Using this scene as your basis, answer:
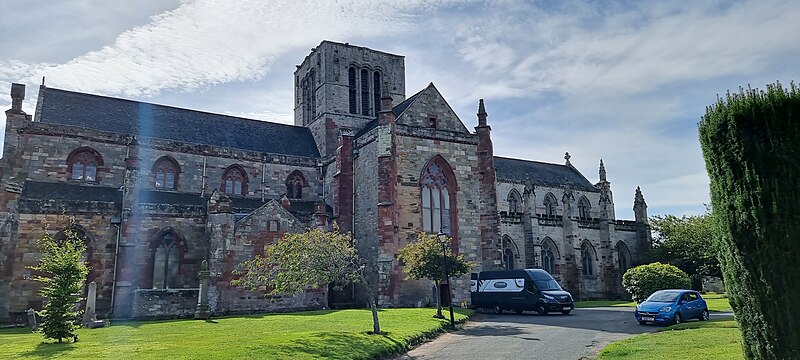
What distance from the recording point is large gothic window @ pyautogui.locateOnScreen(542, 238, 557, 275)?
4791cm

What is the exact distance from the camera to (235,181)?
37656 mm

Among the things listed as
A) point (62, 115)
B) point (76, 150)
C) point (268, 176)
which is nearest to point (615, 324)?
point (268, 176)

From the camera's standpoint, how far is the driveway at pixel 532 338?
16250mm

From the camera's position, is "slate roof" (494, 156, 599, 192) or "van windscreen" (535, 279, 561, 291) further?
"slate roof" (494, 156, 599, 192)

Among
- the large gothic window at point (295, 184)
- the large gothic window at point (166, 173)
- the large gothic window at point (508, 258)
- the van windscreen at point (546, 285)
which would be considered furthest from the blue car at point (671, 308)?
the large gothic window at point (166, 173)

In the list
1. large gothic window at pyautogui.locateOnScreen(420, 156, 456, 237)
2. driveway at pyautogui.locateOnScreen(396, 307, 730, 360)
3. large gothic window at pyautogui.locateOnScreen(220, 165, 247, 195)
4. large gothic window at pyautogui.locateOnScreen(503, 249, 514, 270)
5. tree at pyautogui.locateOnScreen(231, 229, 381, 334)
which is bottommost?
driveway at pyautogui.locateOnScreen(396, 307, 730, 360)

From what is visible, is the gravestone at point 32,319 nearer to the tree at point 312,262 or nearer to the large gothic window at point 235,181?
the tree at point 312,262

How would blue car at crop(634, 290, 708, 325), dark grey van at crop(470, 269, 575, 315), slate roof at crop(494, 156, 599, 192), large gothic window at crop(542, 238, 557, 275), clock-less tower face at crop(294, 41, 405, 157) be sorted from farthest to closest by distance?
slate roof at crop(494, 156, 599, 192) → large gothic window at crop(542, 238, 557, 275) → clock-less tower face at crop(294, 41, 405, 157) → dark grey van at crop(470, 269, 575, 315) → blue car at crop(634, 290, 708, 325)

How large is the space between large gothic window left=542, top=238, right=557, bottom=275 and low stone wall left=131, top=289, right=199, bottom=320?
30.2 metres

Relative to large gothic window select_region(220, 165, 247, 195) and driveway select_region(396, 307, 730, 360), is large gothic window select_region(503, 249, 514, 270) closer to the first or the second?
driveway select_region(396, 307, 730, 360)

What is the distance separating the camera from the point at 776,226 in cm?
929

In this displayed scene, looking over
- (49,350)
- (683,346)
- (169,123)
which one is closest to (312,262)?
(49,350)

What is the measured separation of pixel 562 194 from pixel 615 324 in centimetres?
3163

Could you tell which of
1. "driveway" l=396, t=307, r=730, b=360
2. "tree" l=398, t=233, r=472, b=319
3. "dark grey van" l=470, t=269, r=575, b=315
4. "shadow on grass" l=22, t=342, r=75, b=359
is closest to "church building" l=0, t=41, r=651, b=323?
"dark grey van" l=470, t=269, r=575, b=315
